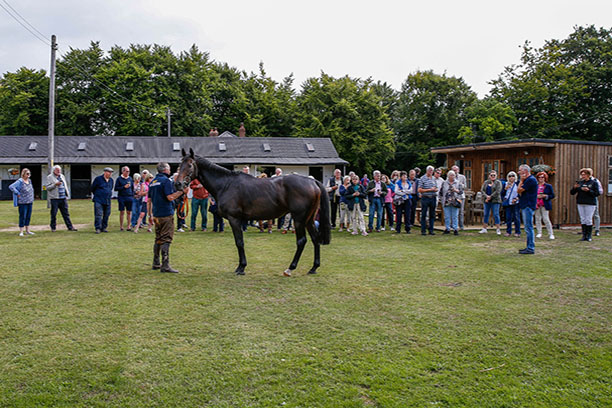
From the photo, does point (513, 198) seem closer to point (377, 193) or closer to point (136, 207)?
point (377, 193)

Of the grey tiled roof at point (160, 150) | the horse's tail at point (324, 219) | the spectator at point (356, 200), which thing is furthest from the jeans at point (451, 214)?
the grey tiled roof at point (160, 150)

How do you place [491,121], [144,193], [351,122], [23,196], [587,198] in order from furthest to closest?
[351,122]
[491,121]
[144,193]
[23,196]
[587,198]

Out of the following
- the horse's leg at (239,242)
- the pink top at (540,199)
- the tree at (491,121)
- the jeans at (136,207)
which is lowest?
the horse's leg at (239,242)

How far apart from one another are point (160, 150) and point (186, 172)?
32510 mm

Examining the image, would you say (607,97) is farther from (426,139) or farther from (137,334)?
(137,334)

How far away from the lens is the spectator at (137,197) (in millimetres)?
13768

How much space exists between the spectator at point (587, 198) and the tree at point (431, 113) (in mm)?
37487

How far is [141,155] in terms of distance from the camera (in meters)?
37.4

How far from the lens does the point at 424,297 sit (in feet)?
20.5

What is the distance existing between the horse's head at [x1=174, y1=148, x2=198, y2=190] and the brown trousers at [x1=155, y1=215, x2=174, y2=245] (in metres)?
0.68

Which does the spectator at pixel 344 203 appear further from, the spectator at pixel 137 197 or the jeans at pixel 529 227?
the spectator at pixel 137 197

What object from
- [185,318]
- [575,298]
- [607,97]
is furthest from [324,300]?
[607,97]

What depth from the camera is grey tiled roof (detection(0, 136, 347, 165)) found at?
3625cm

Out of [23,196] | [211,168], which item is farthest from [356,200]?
[23,196]
